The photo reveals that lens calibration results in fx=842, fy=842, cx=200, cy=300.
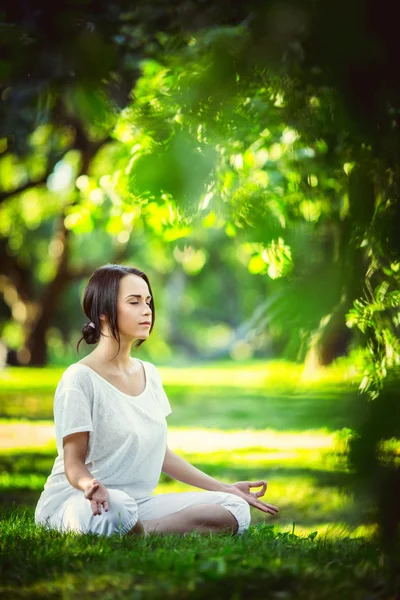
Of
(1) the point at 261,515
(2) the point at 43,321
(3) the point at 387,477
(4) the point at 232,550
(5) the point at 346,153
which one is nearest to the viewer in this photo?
(3) the point at 387,477

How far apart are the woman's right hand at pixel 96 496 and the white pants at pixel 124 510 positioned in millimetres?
138

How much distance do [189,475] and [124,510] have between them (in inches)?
21.5

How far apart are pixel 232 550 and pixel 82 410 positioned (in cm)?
81

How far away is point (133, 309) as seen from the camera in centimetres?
356

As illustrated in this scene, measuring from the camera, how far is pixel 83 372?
11.2ft

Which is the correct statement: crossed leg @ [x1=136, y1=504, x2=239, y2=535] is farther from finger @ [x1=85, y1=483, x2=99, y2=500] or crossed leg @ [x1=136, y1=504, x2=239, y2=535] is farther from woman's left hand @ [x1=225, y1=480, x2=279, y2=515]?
finger @ [x1=85, y1=483, x2=99, y2=500]

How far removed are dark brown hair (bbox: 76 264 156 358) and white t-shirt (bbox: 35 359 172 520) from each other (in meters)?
0.20

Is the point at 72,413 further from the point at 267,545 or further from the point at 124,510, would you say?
the point at 267,545

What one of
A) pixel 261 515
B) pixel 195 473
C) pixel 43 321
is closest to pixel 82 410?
pixel 195 473

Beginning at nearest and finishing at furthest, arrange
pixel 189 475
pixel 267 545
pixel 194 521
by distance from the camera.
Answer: pixel 267 545, pixel 194 521, pixel 189 475

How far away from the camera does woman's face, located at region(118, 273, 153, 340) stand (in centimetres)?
356

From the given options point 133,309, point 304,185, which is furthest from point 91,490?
point 304,185

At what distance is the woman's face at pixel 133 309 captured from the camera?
3.56 metres

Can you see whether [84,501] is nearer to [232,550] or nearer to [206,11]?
[232,550]
